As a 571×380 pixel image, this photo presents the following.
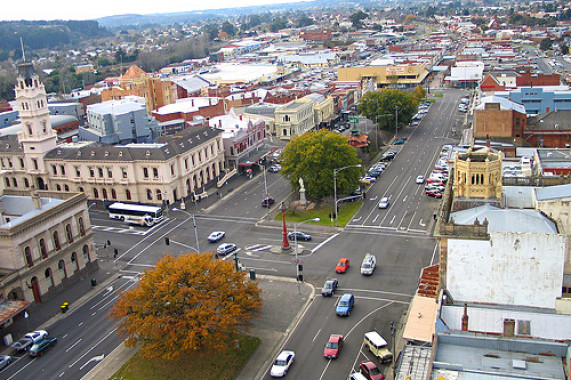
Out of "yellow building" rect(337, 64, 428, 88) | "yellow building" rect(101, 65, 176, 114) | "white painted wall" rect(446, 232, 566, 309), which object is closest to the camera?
"white painted wall" rect(446, 232, 566, 309)

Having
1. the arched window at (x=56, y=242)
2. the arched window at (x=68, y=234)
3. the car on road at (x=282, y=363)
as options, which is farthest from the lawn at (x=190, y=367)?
the arched window at (x=68, y=234)

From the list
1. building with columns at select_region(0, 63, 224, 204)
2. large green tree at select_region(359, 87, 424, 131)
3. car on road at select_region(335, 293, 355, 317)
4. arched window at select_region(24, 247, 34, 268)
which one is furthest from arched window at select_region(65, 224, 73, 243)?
large green tree at select_region(359, 87, 424, 131)

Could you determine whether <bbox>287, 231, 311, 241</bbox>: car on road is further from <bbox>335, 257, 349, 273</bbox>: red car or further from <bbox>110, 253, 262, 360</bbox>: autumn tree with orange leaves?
<bbox>110, 253, 262, 360</bbox>: autumn tree with orange leaves

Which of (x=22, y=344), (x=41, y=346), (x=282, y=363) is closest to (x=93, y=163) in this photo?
(x=22, y=344)

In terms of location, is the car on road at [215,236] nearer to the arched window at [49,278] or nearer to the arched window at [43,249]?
the arched window at [49,278]

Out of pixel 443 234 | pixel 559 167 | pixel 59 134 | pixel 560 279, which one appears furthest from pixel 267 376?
pixel 59 134
